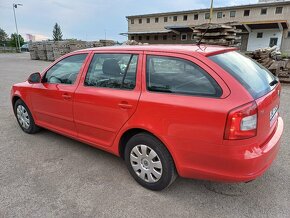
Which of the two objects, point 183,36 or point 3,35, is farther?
point 3,35

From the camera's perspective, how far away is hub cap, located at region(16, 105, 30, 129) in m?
4.38

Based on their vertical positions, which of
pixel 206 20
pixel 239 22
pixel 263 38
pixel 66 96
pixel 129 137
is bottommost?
pixel 129 137

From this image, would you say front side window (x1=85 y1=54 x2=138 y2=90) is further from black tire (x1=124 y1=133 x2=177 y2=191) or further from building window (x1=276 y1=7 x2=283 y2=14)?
building window (x1=276 y1=7 x2=283 y2=14)

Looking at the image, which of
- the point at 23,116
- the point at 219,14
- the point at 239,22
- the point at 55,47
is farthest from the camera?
the point at 219,14

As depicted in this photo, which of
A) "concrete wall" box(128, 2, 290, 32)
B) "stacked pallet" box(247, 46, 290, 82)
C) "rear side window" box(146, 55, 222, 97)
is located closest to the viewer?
"rear side window" box(146, 55, 222, 97)

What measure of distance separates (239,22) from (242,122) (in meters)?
35.5

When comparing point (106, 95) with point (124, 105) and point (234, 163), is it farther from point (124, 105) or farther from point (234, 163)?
Answer: point (234, 163)

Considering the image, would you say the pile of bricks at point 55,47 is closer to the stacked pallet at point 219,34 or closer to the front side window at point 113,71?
the stacked pallet at point 219,34

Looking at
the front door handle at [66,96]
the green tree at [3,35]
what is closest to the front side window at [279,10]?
the front door handle at [66,96]

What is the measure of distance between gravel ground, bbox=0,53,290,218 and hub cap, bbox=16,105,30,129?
856 millimetres

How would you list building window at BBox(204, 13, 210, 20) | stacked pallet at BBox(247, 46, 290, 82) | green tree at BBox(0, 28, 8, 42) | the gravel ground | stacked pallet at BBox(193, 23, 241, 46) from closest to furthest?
the gravel ground
stacked pallet at BBox(247, 46, 290, 82)
stacked pallet at BBox(193, 23, 241, 46)
building window at BBox(204, 13, 210, 20)
green tree at BBox(0, 28, 8, 42)

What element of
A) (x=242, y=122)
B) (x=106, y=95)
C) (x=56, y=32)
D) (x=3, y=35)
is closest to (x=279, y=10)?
(x=106, y=95)

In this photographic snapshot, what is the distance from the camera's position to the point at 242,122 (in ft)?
6.72

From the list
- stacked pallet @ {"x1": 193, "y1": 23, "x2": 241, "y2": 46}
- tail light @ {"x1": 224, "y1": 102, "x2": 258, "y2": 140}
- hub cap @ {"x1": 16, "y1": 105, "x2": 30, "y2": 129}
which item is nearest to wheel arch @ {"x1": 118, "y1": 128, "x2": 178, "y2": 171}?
tail light @ {"x1": 224, "y1": 102, "x2": 258, "y2": 140}
